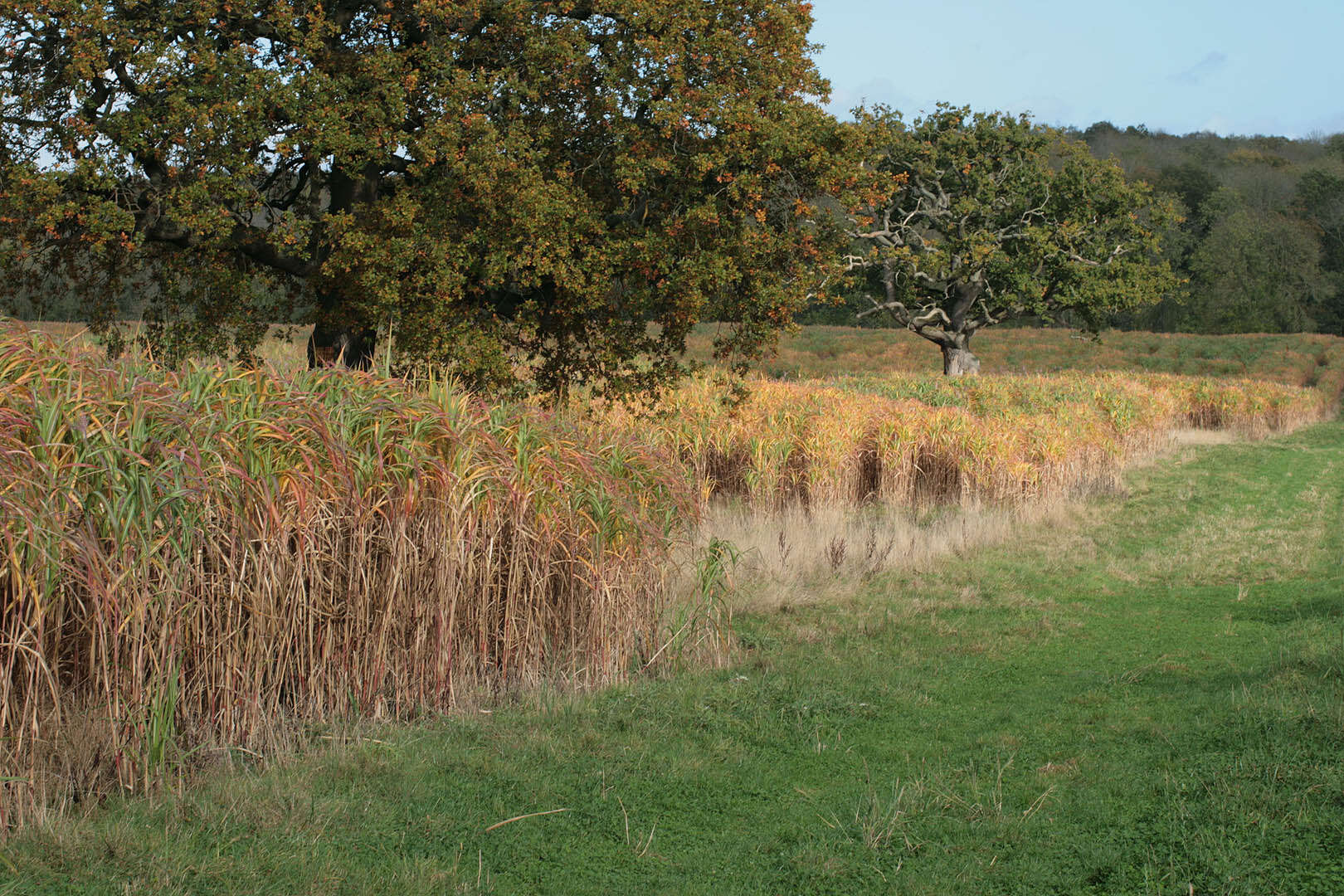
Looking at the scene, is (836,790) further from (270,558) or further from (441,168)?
(441,168)

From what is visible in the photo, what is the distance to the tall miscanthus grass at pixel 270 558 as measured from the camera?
4445 millimetres

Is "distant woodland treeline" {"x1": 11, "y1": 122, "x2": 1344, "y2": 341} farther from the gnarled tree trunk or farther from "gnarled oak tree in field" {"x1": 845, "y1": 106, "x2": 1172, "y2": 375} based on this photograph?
the gnarled tree trunk

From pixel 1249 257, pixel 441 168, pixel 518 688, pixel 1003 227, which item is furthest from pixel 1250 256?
pixel 518 688

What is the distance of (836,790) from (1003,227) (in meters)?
32.5

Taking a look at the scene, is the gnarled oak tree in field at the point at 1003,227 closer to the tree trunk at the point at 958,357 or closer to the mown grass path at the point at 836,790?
the tree trunk at the point at 958,357

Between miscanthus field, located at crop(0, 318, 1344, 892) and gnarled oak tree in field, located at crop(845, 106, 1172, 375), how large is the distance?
1014 inches

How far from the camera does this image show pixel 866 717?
602 cm

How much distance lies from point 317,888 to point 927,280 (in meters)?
33.0

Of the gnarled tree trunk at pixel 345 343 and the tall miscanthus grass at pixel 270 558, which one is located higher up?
the gnarled tree trunk at pixel 345 343

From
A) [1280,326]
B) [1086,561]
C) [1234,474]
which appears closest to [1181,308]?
[1280,326]

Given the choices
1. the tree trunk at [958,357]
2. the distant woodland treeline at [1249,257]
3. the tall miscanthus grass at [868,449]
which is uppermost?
the distant woodland treeline at [1249,257]

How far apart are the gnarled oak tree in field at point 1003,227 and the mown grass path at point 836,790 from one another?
26.9 m

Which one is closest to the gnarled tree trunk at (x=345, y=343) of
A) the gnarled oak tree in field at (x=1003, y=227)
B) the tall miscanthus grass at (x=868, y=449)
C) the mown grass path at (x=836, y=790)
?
the tall miscanthus grass at (x=868, y=449)

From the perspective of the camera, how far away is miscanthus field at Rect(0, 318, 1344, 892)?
4082mm
